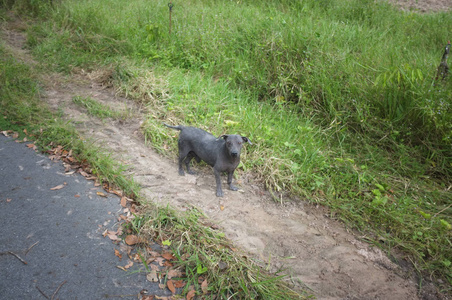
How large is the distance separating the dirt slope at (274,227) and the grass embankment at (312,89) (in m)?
0.29

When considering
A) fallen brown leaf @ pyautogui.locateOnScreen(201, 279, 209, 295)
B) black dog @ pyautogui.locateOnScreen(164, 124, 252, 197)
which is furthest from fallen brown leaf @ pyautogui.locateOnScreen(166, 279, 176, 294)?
black dog @ pyautogui.locateOnScreen(164, 124, 252, 197)

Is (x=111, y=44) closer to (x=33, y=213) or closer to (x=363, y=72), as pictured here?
(x=33, y=213)

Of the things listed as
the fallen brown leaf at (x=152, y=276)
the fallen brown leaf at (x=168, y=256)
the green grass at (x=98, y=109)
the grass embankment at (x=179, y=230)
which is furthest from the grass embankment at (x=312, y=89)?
the fallen brown leaf at (x=152, y=276)

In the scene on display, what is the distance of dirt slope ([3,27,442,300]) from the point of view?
10.2 feet

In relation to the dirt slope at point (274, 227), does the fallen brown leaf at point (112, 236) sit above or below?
above

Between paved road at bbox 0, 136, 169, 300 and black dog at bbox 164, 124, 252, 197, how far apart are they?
1.07m

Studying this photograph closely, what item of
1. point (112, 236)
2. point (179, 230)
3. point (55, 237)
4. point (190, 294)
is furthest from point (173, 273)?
point (55, 237)

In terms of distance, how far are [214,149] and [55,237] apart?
1.89 meters

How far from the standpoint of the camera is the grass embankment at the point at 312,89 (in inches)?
161

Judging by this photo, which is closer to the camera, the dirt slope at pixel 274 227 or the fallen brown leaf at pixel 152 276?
the fallen brown leaf at pixel 152 276

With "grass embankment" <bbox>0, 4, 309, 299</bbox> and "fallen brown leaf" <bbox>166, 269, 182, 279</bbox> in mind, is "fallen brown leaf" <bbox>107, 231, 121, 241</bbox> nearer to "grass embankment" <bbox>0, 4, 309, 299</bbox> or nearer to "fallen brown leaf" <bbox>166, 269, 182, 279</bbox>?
"grass embankment" <bbox>0, 4, 309, 299</bbox>

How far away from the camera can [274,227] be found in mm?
3611

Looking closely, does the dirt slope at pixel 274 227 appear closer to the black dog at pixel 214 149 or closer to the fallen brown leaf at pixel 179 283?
the black dog at pixel 214 149

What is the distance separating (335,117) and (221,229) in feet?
8.92
